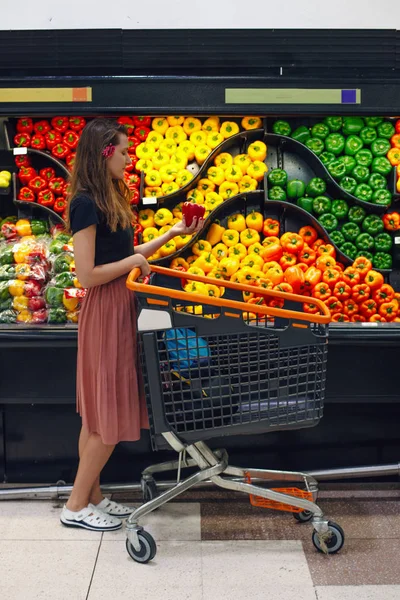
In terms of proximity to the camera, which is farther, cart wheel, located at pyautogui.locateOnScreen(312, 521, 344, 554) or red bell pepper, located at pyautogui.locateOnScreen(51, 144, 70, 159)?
red bell pepper, located at pyautogui.locateOnScreen(51, 144, 70, 159)

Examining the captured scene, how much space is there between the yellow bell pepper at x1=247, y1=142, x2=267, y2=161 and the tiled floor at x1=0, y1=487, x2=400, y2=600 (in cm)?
208

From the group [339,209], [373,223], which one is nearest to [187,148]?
[339,209]

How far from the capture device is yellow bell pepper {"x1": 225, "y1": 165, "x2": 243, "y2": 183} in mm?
4238

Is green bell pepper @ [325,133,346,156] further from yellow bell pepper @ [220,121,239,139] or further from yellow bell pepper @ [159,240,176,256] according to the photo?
yellow bell pepper @ [159,240,176,256]

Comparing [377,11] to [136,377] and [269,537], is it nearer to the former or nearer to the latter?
[136,377]

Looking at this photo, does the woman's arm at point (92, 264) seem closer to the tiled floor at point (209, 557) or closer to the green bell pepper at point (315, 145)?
the tiled floor at point (209, 557)

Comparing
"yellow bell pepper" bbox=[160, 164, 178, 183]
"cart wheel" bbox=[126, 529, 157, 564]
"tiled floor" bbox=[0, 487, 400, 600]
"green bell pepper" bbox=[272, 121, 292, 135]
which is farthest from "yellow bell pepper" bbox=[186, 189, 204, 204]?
"cart wheel" bbox=[126, 529, 157, 564]

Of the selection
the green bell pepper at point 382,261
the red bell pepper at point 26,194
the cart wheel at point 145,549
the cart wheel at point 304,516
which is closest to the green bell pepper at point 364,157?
the green bell pepper at point 382,261

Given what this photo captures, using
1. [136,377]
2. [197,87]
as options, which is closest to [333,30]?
[197,87]

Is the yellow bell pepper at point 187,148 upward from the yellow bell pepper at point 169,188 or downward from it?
upward

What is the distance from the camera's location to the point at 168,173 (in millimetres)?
4234

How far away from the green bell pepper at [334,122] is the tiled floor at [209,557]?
2244 mm

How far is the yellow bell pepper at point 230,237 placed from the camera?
424cm

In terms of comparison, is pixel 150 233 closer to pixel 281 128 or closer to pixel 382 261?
pixel 281 128
